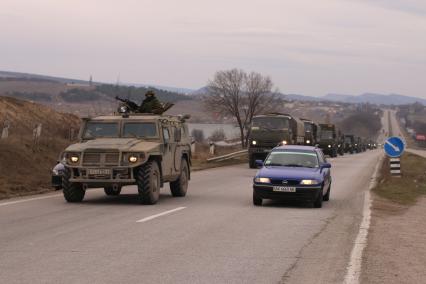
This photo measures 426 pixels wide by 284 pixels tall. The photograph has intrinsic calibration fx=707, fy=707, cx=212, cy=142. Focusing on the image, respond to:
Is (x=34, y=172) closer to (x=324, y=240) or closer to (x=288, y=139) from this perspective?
(x=324, y=240)

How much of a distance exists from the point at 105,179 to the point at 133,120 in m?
2.23

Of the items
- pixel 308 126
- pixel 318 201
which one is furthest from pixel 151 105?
pixel 308 126

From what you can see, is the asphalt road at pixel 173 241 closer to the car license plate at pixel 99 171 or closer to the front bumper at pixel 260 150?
the car license plate at pixel 99 171

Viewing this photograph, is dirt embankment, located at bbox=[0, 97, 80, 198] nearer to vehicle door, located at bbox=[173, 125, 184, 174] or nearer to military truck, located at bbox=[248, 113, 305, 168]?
vehicle door, located at bbox=[173, 125, 184, 174]

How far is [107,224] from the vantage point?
12.5m

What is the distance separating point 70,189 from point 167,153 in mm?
2545

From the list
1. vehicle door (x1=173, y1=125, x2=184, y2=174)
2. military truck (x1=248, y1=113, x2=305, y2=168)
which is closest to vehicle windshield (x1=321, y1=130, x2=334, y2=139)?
military truck (x1=248, y1=113, x2=305, y2=168)

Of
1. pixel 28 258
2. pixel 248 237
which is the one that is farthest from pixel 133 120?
pixel 28 258

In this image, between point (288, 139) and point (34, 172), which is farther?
point (288, 139)

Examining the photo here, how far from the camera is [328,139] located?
63.1 m

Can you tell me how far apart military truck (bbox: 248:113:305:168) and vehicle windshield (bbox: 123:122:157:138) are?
20.2 meters

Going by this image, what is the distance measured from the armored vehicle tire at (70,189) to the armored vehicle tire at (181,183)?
114 inches

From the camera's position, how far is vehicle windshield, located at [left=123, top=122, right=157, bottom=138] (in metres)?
17.1

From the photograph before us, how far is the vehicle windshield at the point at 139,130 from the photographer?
56.0 ft
